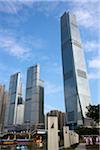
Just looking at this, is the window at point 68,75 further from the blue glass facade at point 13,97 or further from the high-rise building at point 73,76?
the blue glass facade at point 13,97

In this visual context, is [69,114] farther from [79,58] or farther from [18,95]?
[18,95]

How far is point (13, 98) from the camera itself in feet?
276

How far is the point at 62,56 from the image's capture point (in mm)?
63812

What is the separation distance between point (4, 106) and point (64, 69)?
35506mm

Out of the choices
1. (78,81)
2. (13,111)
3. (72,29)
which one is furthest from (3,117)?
(72,29)

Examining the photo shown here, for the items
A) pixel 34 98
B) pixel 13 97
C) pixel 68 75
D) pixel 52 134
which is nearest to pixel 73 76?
pixel 68 75

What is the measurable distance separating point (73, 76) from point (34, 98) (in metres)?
23.5

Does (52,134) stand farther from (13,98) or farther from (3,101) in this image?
(3,101)

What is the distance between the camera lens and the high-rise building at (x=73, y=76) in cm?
5609

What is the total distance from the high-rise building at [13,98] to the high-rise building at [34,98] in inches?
209

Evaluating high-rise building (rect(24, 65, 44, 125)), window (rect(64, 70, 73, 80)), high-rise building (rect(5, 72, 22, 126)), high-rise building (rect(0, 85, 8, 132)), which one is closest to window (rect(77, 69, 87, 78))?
window (rect(64, 70, 73, 80))

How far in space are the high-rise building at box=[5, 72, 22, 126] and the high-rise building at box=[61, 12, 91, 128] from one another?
26.9 meters

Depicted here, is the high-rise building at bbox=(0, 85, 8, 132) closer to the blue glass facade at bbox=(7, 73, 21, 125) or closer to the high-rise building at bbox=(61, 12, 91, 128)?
the blue glass facade at bbox=(7, 73, 21, 125)

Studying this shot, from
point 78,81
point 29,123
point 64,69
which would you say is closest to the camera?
point 78,81
